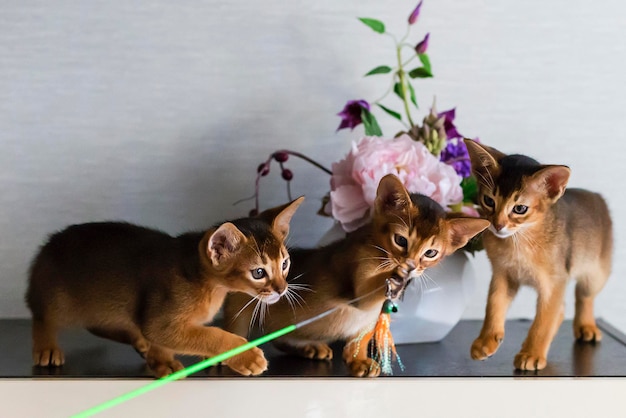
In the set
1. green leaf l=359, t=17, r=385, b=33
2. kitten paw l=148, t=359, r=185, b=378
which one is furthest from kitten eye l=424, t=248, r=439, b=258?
green leaf l=359, t=17, r=385, b=33

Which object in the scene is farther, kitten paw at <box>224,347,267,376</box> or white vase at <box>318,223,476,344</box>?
white vase at <box>318,223,476,344</box>

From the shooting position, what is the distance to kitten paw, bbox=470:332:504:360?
94 centimetres

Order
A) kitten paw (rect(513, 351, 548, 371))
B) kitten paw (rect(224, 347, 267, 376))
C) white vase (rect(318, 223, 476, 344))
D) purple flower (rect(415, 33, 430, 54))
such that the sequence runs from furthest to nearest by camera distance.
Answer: purple flower (rect(415, 33, 430, 54))
white vase (rect(318, 223, 476, 344))
kitten paw (rect(513, 351, 548, 371))
kitten paw (rect(224, 347, 267, 376))

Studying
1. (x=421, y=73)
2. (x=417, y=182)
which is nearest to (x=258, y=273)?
(x=417, y=182)

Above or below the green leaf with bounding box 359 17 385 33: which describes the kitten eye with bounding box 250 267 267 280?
below

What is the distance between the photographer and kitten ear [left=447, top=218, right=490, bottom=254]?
0.89 meters

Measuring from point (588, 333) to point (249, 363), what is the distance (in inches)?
22.0

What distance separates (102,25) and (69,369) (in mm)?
591

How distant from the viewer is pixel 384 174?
1.00 meters

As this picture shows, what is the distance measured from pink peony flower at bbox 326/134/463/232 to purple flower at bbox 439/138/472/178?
7 cm

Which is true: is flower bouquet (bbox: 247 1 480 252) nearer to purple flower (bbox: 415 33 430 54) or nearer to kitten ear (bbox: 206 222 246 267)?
purple flower (bbox: 415 33 430 54)

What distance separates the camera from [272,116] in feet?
4.20

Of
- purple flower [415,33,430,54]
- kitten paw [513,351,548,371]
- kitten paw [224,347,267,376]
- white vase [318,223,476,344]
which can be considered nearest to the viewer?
kitten paw [224,347,267,376]

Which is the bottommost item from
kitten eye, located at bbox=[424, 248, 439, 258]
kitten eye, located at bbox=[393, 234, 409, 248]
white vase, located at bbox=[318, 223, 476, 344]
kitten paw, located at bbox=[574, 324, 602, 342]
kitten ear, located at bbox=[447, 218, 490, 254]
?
kitten paw, located at bbox=[574, 324, 602, 342]
